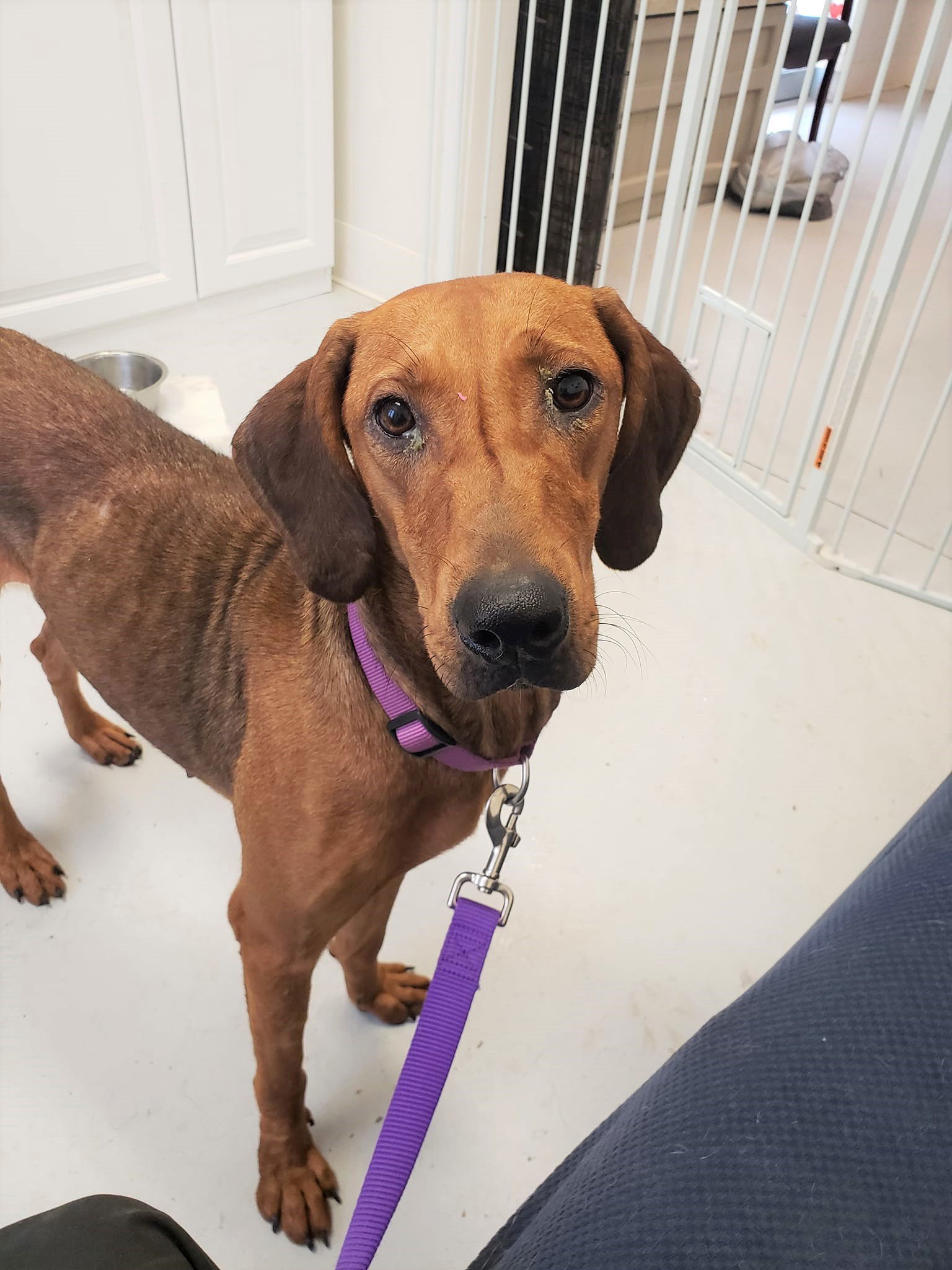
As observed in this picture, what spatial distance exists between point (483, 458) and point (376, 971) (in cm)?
101

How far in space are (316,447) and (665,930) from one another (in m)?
1.21

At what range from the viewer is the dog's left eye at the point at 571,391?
3.40 feet

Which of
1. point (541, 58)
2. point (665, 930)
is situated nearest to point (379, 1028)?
point (665, 930)

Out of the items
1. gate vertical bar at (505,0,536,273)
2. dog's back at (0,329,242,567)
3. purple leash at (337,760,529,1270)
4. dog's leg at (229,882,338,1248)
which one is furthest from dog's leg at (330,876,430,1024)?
gate vertical bar at (505,0,536,273)

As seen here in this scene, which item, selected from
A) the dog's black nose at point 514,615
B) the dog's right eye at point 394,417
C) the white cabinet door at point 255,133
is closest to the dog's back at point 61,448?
the dog's right eye at point 394,417

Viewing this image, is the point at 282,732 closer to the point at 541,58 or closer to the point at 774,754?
the point at 774,754

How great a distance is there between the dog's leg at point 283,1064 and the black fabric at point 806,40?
15.0 feet

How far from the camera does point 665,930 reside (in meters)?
1.80

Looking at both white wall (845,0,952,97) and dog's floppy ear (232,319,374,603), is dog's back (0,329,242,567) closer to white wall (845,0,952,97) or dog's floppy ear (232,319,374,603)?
dog's floppy ear (232,319,374,603)

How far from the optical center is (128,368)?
9.64 ft

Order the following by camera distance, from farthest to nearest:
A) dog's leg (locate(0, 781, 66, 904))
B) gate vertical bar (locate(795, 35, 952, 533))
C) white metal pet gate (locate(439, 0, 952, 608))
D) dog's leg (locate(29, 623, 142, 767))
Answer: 1. white metal pet gate (locate(439, 0, 952, 608))
2. gate vertical bar (locate(795, 35, 952, 533))
3. dog's leg (locate(29, 623, 142, 767))
4. dog's leg (locate(0, 781, 66, 904))

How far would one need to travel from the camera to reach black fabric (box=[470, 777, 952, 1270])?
1.74 feet

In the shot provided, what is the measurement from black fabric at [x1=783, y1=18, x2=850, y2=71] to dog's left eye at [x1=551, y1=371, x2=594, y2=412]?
4.13 metres

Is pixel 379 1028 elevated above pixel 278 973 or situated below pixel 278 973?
below
